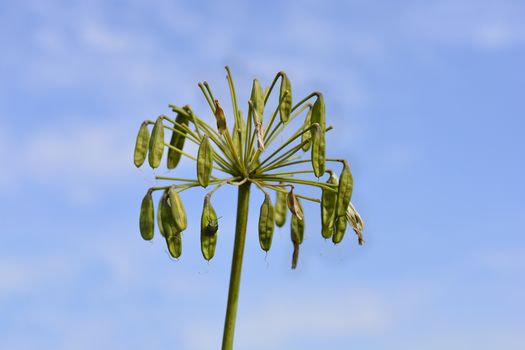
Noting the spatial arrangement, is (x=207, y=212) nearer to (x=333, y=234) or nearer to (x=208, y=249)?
(x=208, y=249)

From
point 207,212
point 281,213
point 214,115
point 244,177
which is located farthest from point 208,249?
point 281,213

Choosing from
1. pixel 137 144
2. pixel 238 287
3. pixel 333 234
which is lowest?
pixel 238 287

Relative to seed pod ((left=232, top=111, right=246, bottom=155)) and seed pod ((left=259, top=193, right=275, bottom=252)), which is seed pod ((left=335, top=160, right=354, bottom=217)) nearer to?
seed pod ((left=259, top=193, right=275, bottom=252))

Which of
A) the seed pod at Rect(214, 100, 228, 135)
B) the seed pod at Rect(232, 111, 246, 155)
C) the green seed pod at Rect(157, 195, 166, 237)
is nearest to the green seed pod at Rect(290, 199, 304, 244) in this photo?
the seed pod at Rect(232, 111, 246, 155)

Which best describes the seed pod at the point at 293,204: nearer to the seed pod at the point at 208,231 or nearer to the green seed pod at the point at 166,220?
the seed pod at the point at 208,231

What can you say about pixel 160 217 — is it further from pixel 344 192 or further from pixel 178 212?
pixel 344 192

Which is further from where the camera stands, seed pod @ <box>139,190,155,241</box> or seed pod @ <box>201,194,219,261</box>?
seed pod @ <box>139,190,155,241</box>

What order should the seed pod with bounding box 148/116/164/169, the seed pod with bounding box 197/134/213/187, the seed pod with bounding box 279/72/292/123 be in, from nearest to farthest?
the seed pod with bounding box 197/134/213/187, the seed pod with bounding box 148/116/164/169, the seed pod with bounding box 279/72/292/123
